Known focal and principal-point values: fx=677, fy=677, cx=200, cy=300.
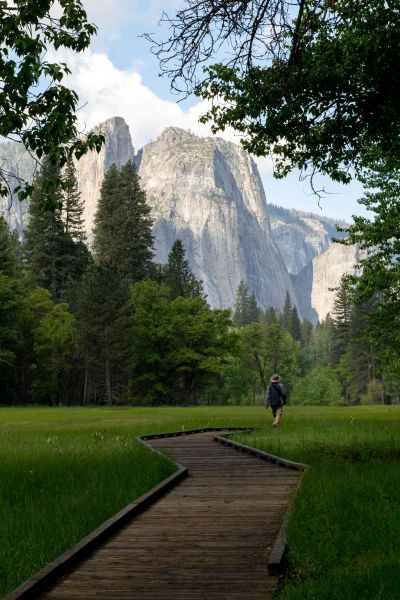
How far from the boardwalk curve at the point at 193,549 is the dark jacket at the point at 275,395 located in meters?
12.0

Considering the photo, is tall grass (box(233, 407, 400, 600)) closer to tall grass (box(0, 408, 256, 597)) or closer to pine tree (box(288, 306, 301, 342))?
tall grass (box(0, 408, 256, 597))

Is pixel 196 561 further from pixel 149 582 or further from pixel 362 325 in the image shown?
pixel 362 325

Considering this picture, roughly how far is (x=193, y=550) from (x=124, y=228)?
8027 centimetres

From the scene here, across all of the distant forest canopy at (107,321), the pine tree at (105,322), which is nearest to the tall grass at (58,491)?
the distant forest canopy at (107,321)

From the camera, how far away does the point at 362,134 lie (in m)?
14.9

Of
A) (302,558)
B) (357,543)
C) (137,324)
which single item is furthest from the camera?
(137,324)

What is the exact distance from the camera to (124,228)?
85.8m

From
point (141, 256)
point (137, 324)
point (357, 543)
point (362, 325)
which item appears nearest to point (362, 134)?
point (357, 543)

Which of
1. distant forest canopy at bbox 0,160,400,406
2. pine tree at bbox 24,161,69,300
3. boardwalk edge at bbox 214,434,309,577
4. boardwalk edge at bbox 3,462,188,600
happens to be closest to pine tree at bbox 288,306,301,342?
distant forest canopy at bbox 0,160,400,406

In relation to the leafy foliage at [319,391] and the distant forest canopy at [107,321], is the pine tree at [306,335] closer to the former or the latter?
the leafy foliage at [319,391]

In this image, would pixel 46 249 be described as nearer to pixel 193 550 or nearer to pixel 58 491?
pixel 58 491

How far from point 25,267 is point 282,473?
73.9 meters

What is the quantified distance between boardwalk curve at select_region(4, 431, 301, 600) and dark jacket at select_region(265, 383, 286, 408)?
1197cm

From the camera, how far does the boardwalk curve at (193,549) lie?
550 cm
